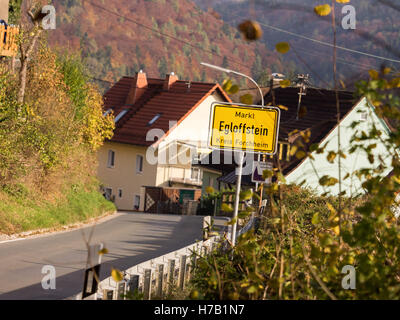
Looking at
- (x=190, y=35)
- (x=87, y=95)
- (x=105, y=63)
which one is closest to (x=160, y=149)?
(x=87, y=95)

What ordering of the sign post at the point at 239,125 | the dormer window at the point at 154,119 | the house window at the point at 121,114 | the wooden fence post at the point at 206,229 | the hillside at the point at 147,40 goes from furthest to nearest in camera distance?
the hillside at the point at 147,40
the house window at the point at 121,114
the dormer window at the point at 154,119
the sign post at the point at 239,125
the wooden fence post at the point at 206,229

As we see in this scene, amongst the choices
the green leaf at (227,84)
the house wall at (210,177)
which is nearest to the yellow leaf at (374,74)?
the green leaf at (227,84)

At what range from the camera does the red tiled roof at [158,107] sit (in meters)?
59.0

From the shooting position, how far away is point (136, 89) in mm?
65438

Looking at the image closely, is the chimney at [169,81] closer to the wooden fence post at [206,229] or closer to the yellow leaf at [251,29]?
the wooden fence post at [206,229]

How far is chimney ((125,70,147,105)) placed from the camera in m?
65.2

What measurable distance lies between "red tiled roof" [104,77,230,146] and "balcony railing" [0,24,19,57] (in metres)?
30.4

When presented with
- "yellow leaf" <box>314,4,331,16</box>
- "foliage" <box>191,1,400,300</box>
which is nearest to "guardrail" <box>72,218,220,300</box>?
"foliage" <box>191,1,400,300</box>

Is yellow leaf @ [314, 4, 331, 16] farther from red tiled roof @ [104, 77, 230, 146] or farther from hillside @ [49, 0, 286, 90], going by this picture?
hillside @ [49, 0, 286, 90]

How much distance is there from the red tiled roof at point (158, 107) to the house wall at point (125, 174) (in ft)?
3.42

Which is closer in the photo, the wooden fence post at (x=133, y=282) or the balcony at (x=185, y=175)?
the wooden fence post at (x=133, y=282)

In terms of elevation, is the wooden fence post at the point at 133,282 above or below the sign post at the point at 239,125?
below

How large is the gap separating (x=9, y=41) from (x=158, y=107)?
113 ft
